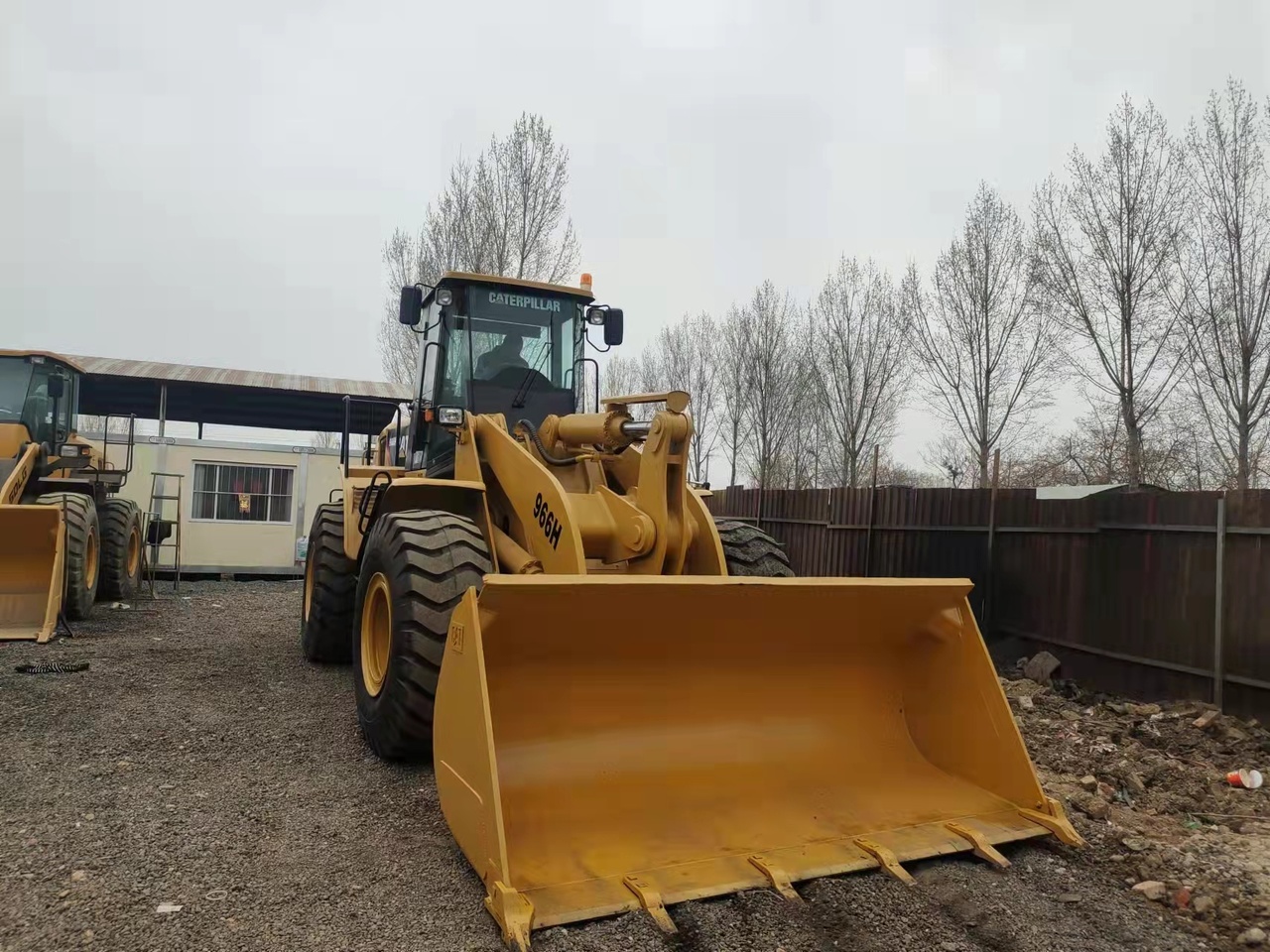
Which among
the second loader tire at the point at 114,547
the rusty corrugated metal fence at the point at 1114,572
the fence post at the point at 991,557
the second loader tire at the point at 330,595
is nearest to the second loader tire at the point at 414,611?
the second loader tire at the point at 330,595

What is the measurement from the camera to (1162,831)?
419 centimetres

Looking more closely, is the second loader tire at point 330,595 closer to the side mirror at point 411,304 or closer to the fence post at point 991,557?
the side mirror at point 411,304

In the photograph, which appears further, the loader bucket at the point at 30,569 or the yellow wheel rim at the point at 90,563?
the yellow wheel rim at the point at 90,563

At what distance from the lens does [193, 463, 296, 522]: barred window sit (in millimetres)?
16344

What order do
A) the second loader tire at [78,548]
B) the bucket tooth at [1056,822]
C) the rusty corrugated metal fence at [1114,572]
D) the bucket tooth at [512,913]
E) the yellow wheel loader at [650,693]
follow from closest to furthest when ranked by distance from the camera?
the bucket tooth at [512,913] → the yellow wheel loader at [650,693] → the bucket tooth at [1056,822] → the rusty corrugated metal fence at [1114,572] → the second loader tire at [78,548]

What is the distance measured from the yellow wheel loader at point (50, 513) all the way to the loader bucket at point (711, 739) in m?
6.88

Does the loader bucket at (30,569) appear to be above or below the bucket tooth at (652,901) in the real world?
above

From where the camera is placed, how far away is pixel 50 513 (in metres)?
8.48

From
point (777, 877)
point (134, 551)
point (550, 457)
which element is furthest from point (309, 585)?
point (134, 551)

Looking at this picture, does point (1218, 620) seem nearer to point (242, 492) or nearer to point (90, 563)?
point (90, 563)

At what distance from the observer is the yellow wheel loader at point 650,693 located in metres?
3.28

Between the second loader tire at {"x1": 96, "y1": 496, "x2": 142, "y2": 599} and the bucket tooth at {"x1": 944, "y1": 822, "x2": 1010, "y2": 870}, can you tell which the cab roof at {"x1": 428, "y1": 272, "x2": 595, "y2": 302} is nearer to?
the bucket tooth at {"x1": 944, "y1": 822, "x2": 1010, "y2": 870}

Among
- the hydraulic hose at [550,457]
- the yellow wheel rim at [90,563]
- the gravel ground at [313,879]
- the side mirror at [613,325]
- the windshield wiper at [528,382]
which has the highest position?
the side mirror at [613,325]

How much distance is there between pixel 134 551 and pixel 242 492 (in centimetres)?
366
